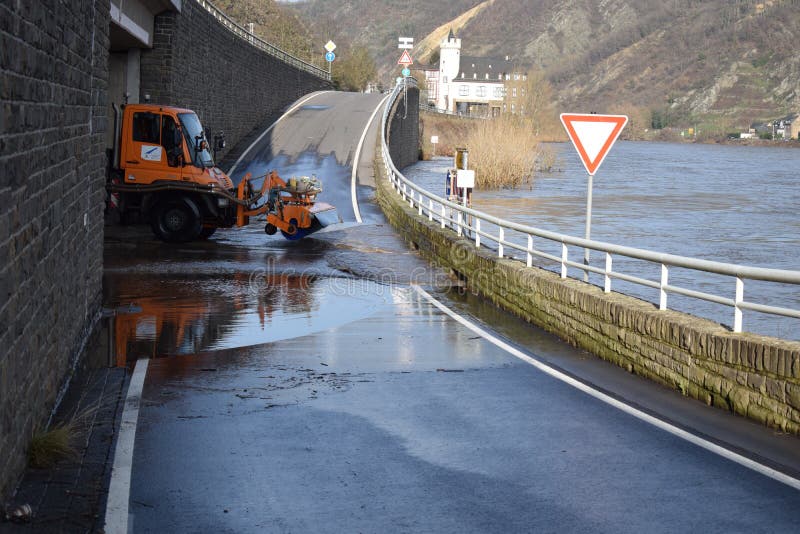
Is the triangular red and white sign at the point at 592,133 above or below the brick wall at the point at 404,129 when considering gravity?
below

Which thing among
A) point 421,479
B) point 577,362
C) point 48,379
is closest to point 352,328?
point 577,362

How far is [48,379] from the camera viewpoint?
8836mm

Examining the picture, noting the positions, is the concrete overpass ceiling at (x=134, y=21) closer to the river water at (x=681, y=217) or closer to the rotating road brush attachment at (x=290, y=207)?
the rotating road brush attachment at (x=290, y=207)

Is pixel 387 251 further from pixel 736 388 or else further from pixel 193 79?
pixel 193 79

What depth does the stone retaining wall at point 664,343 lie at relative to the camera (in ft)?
29.2

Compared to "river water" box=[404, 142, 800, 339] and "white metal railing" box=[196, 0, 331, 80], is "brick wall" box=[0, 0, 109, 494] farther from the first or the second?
"white metal railing" box=[196, 0, 331, 80]

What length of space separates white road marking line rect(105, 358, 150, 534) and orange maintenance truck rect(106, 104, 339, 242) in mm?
13849

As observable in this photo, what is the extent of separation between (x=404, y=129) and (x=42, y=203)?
6943 centimetres

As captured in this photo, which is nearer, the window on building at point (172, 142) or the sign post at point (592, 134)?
the sign post at point (592, 134)

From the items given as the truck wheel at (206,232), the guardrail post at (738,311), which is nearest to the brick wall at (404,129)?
the truck wheel at (206,232)

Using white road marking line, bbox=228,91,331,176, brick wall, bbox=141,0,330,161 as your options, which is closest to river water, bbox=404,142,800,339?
white road marking line, bbox=228,91,331,176

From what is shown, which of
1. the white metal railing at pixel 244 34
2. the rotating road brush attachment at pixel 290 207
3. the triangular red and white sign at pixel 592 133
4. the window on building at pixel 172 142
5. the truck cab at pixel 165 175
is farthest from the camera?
the white metal railing at pixel 244 34

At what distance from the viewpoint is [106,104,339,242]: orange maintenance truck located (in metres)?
24.1

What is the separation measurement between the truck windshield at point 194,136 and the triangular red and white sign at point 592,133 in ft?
39.1
